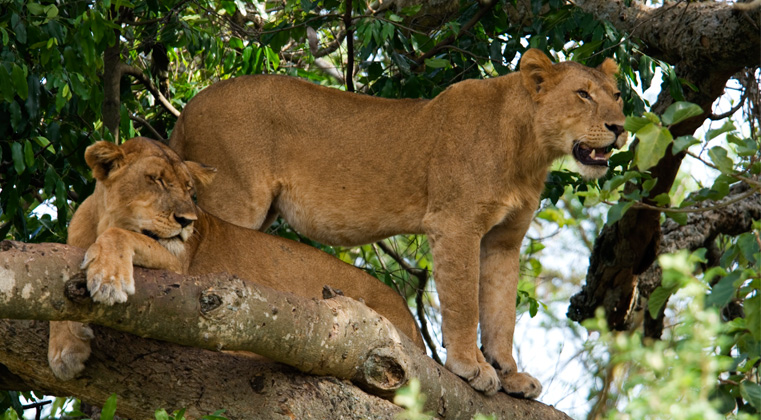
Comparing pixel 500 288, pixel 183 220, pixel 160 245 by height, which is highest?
pixel 500 288

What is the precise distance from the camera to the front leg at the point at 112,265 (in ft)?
11.0

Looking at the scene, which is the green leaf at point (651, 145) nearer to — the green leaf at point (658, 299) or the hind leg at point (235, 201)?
the green leaf at point (658, 299)

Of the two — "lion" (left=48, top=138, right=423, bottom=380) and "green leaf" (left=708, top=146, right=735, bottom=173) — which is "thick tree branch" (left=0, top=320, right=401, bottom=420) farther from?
"green leaf" (left=708, top=146, right=735, bottom=173)

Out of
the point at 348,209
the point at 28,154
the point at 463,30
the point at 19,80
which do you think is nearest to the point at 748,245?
the point at 348,209

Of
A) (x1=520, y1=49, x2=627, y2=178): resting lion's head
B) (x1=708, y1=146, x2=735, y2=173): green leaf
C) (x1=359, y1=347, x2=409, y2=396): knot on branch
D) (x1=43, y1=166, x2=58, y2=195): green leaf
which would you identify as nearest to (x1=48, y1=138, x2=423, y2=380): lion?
(x1=43, y1=166, x2=58, y2=195): green leaf

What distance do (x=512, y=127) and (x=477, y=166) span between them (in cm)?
34

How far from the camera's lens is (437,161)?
5.52m

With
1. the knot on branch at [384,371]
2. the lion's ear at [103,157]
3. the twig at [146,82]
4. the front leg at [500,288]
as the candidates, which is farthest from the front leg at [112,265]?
the twig at [146,82]

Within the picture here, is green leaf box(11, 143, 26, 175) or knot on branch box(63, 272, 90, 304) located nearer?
knot on branch box(63, 272, 90, 304)

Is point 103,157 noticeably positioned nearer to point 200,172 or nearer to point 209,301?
point 200,172

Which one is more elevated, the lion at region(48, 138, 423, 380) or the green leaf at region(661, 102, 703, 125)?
the green leaf at region(661, 102, 703, 125)

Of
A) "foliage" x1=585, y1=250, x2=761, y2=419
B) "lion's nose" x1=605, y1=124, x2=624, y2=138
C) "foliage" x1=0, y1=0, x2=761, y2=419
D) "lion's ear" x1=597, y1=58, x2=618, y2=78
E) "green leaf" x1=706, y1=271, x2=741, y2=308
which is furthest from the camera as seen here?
"lion's ear" x1=597, y1=58, x2=618, y2=78

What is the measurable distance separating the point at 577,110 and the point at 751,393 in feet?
9.59

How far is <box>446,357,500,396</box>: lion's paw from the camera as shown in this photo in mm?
5039
